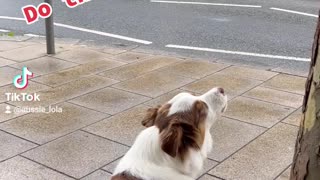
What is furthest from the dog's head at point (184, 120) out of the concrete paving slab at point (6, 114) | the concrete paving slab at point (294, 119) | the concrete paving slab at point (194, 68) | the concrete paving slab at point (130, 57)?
the concrete paving slab at point (130, 57)

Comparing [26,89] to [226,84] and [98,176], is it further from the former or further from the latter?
[226,84]

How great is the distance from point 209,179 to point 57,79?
3526 mm

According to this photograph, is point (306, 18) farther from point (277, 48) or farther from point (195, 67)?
point (195, 67)

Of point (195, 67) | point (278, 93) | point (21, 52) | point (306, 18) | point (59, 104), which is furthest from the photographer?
point (306, 18)

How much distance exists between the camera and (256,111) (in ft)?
19.1

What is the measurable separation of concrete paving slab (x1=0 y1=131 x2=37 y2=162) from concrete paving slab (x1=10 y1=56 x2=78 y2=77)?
222 centimetres

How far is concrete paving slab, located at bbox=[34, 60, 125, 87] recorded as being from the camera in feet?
22.5

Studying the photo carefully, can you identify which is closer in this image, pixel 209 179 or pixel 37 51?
pixel 209 179

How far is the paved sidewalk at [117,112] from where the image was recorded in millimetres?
4527

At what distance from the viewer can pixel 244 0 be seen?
13.9 metres

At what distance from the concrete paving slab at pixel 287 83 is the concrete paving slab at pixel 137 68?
1.80 metres

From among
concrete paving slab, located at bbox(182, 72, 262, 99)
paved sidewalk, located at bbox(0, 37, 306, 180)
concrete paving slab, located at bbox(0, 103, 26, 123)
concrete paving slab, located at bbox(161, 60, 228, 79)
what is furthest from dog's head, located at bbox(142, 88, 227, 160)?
concrete paving slab, located at bbox(161, 60, 228, 79)

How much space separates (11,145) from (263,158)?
8.88ft

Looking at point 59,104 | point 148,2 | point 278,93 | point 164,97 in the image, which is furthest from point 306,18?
point 59,104
